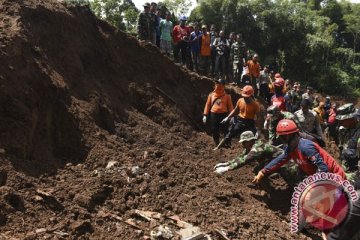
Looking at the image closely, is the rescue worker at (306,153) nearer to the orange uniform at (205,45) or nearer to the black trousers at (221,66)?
the orange uniform at (205,45)

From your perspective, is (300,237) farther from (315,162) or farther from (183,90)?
(183,90)

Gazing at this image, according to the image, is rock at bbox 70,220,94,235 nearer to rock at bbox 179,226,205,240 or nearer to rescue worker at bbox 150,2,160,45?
rock at bbox 179,226,205,240

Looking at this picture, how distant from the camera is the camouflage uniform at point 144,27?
12617mm

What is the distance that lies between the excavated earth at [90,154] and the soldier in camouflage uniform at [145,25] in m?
1.74

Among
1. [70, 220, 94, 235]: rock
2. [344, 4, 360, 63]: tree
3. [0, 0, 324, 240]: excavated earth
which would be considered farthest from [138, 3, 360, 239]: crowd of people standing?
[344, 4, 360, 63]: tree

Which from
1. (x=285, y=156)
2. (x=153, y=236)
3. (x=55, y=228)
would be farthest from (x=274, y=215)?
(x=55, y=228)

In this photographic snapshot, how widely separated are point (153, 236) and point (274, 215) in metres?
2.13

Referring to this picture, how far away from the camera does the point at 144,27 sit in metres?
12.9

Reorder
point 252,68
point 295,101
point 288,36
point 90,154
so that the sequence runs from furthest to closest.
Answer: point 288,36 → point 252,68 → point 295,101 → point 90,154

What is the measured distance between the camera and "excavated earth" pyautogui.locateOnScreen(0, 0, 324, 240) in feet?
18.0

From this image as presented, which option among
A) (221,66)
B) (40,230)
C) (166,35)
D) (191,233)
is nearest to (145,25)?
(166,35)

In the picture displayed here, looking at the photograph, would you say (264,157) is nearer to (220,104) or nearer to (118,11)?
(220,104)

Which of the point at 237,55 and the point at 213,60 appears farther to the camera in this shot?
the point at 237,55

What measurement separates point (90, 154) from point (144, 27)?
6.52 metres
